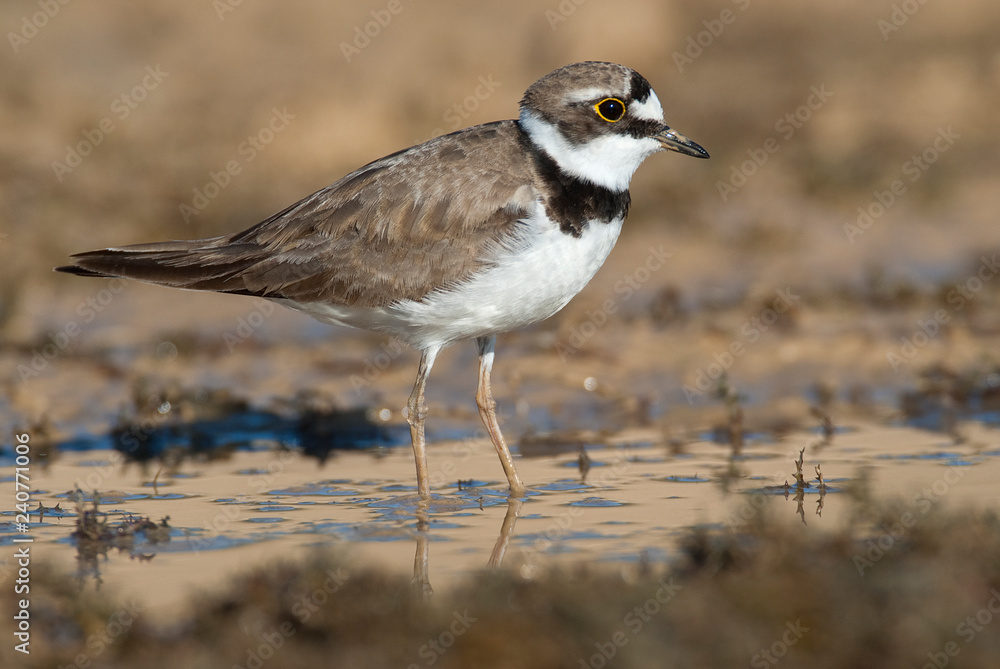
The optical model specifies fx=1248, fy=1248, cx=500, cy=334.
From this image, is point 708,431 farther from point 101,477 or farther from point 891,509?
point 101,477

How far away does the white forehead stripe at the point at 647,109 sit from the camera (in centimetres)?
759

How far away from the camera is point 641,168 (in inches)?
591

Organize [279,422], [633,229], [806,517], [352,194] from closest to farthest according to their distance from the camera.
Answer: [806,517] < [352,194] < [279,422] < [633,229]

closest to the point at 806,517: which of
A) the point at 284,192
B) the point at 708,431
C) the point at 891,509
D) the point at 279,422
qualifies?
the point at 891,509

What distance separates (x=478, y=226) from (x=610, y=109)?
3.58 ft

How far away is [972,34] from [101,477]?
44.8 feet

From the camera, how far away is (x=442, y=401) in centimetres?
1014

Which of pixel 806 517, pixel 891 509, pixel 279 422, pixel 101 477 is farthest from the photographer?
pixel 279 422
